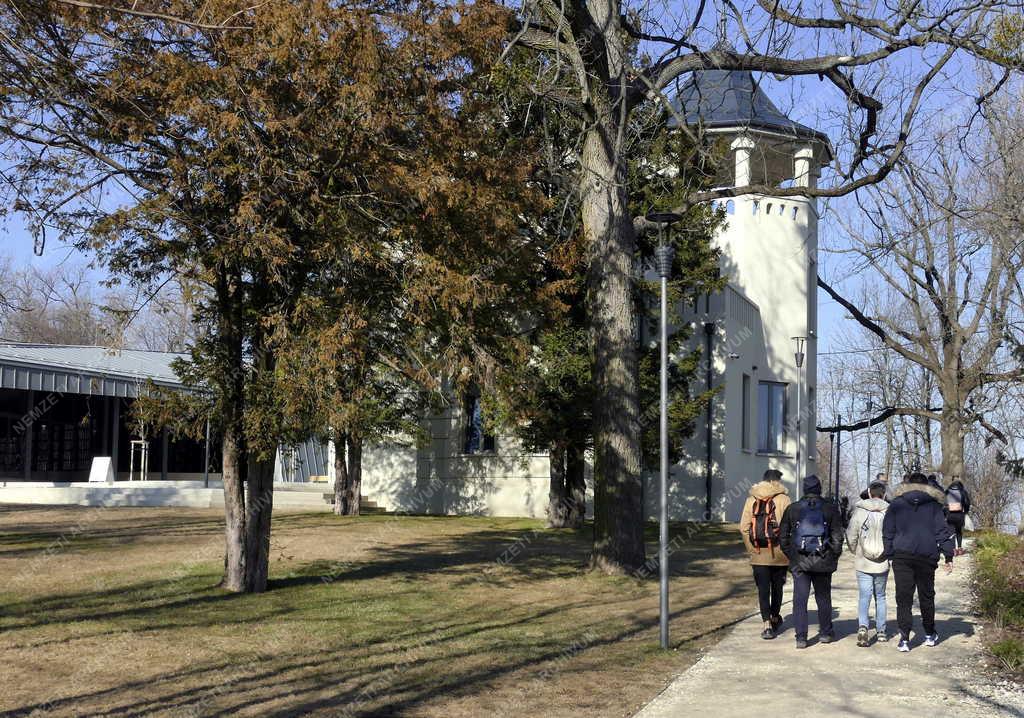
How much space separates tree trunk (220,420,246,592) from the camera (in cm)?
1369

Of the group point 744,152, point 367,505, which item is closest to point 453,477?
point 367,505

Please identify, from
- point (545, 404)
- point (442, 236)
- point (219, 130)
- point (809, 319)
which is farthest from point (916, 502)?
point (809, 319)

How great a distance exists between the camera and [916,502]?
11273 millimetres

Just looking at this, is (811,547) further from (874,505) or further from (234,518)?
(234,518)

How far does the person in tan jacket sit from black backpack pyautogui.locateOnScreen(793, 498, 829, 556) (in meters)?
0.37

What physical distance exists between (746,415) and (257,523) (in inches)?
837

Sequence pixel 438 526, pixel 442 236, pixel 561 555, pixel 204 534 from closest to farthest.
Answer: pixel 442 236
pixel 561 555
pixel 204 534
pixel 438 526

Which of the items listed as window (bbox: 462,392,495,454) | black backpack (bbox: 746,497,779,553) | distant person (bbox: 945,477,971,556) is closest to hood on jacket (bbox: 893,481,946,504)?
black backpack (bbox: 746,497,779,553)

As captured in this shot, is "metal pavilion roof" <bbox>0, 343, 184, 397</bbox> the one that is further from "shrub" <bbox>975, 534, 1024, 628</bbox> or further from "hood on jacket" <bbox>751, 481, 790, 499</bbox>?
"hood on jacket" <bbox>751, 481, 790, 499</bbox>

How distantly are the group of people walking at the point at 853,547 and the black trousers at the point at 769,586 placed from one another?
0.03 feet

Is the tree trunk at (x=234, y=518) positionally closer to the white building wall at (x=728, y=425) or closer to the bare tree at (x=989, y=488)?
the white building wall at (x=728, y=425)

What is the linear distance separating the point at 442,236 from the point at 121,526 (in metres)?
13.4

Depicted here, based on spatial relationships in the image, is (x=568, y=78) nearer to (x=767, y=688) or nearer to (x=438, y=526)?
(x=767, y=688)

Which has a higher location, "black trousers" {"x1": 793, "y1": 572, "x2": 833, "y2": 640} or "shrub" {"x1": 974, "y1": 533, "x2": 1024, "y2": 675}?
"black trousers" {"x1": 793, "y1": 572, "x2": 833, "y2": 640}
